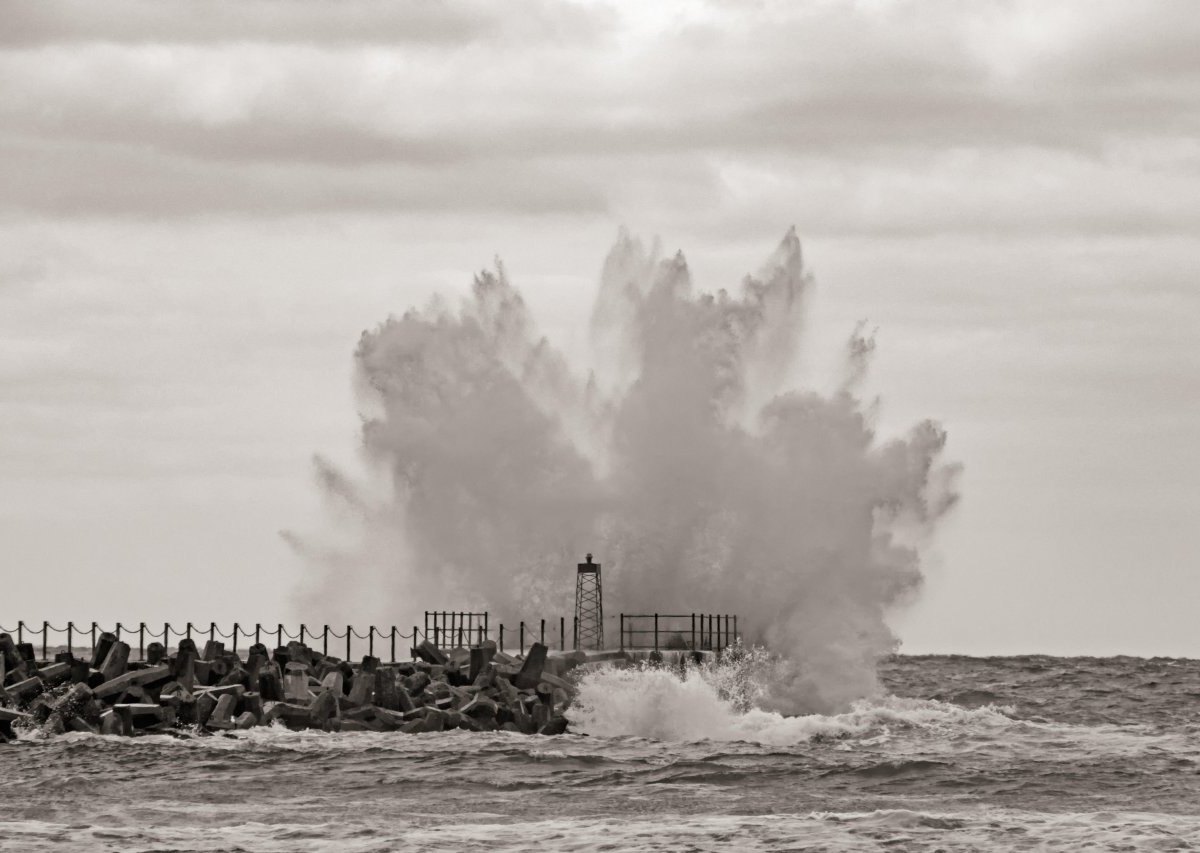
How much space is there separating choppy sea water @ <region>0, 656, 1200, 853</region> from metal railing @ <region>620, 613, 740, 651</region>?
6.30 metres

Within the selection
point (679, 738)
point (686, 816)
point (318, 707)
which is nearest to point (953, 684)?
point (679, 738)

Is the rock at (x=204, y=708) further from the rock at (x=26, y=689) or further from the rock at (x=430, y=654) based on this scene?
the rock at (x=430, y=654)

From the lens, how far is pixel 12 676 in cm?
3400

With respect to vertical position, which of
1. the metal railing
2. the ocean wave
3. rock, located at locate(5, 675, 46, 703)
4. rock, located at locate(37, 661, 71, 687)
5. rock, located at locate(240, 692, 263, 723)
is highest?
the metal railing

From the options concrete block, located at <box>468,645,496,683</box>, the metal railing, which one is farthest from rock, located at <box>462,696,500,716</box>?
the metal railing

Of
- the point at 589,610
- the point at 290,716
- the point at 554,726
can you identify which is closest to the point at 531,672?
the point at 554,726

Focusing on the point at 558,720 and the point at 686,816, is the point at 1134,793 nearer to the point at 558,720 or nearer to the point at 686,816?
the point at 686,816

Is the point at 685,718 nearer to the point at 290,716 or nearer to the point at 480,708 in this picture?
the point at 480,708

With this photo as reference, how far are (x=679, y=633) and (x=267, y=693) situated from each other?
41.0 ft

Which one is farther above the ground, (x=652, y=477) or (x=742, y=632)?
(x=652, y=477)

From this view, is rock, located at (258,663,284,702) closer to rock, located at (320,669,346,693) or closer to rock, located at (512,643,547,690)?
rock, located at (320,669,346,693)

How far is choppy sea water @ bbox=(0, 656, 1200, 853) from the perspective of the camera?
21578 mm

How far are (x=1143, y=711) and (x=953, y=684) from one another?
1915cm

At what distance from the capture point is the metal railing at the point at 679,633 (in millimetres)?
44156
